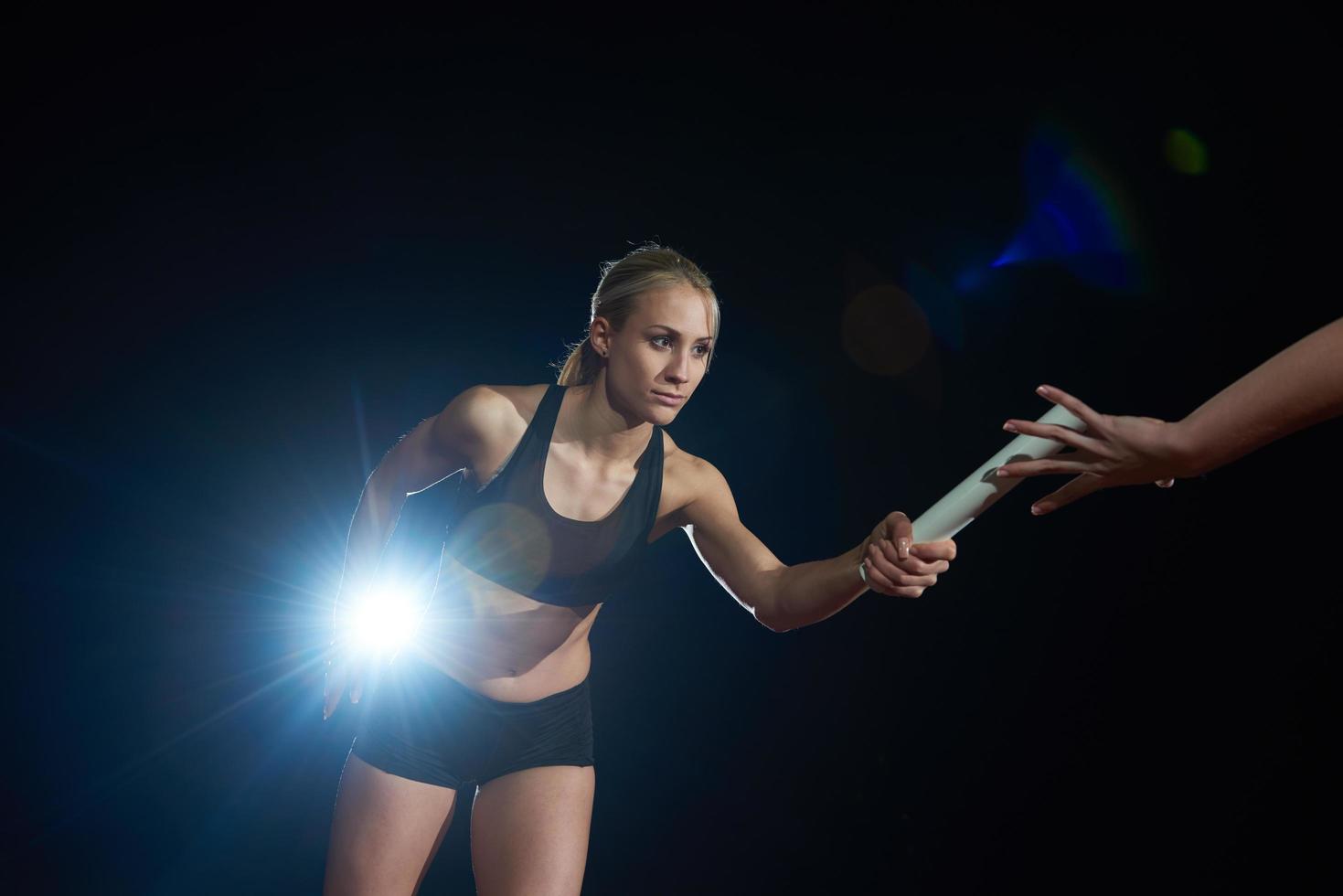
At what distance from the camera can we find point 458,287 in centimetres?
279

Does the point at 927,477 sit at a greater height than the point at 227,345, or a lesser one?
lesser

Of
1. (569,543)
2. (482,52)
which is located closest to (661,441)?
(569,543)

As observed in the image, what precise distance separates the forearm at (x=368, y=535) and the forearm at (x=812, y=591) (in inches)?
30.8

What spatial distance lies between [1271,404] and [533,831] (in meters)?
1.35

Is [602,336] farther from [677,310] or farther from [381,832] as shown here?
[381,832]

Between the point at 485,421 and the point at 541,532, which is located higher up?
the point at 485,421

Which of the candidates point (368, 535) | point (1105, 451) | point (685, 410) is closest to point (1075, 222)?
point (685, 410)

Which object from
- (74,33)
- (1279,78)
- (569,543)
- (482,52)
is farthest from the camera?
(482,52)

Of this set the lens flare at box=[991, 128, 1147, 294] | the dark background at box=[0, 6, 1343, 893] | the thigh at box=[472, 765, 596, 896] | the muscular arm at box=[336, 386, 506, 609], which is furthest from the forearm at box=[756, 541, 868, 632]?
the lens flare at box=[991, 128, 1147, 294]

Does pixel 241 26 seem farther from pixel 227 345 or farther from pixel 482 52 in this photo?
pixel 227 345

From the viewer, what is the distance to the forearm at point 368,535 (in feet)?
6.42

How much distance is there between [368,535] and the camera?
77.6 inches

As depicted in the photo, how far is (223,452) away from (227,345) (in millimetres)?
293

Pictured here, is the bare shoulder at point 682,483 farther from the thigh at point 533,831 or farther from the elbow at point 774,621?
the thigh at point 533,831
